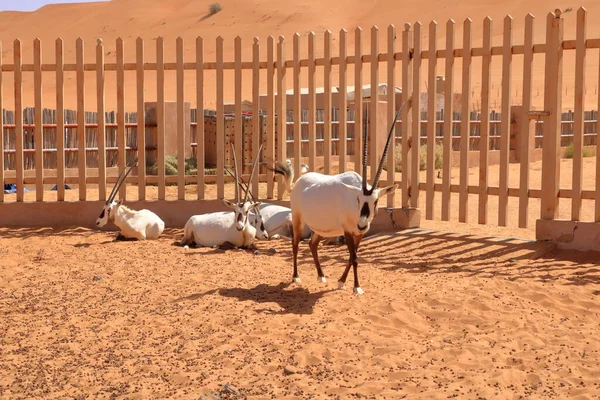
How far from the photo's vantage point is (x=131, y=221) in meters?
11.6

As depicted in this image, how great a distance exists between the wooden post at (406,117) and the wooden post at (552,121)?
194 cm

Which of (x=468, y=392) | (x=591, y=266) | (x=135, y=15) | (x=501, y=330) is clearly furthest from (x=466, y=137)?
(x=135, y=15)

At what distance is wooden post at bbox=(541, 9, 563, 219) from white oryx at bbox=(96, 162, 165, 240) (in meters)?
5.05

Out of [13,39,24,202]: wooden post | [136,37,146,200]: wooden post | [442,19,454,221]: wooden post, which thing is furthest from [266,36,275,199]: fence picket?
[13,39,24,202]: wooden post

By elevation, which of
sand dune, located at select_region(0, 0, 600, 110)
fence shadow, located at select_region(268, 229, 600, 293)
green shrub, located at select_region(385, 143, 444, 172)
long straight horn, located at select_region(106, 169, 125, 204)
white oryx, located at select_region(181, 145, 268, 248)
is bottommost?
fence shadow, located at select_region(268, 229, 600, 293)

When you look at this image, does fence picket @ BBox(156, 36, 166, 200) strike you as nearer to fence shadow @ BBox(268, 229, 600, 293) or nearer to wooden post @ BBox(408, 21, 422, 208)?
fence shadow @ BBox(268, 229, 600, 293)

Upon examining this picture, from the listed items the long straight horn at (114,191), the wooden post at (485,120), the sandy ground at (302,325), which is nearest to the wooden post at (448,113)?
the wooden post at (485,120)

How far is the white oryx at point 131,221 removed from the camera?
1159 cm

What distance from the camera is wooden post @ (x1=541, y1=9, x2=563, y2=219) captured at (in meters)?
10.3

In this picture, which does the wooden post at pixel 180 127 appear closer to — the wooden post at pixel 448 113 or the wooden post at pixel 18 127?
the wooden post at pixel 18 127

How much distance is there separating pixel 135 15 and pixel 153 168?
2770 inches

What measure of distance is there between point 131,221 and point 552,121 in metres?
5.49

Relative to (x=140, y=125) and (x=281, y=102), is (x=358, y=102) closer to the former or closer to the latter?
(x=281, y=102)

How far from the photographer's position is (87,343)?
21.9 feet
